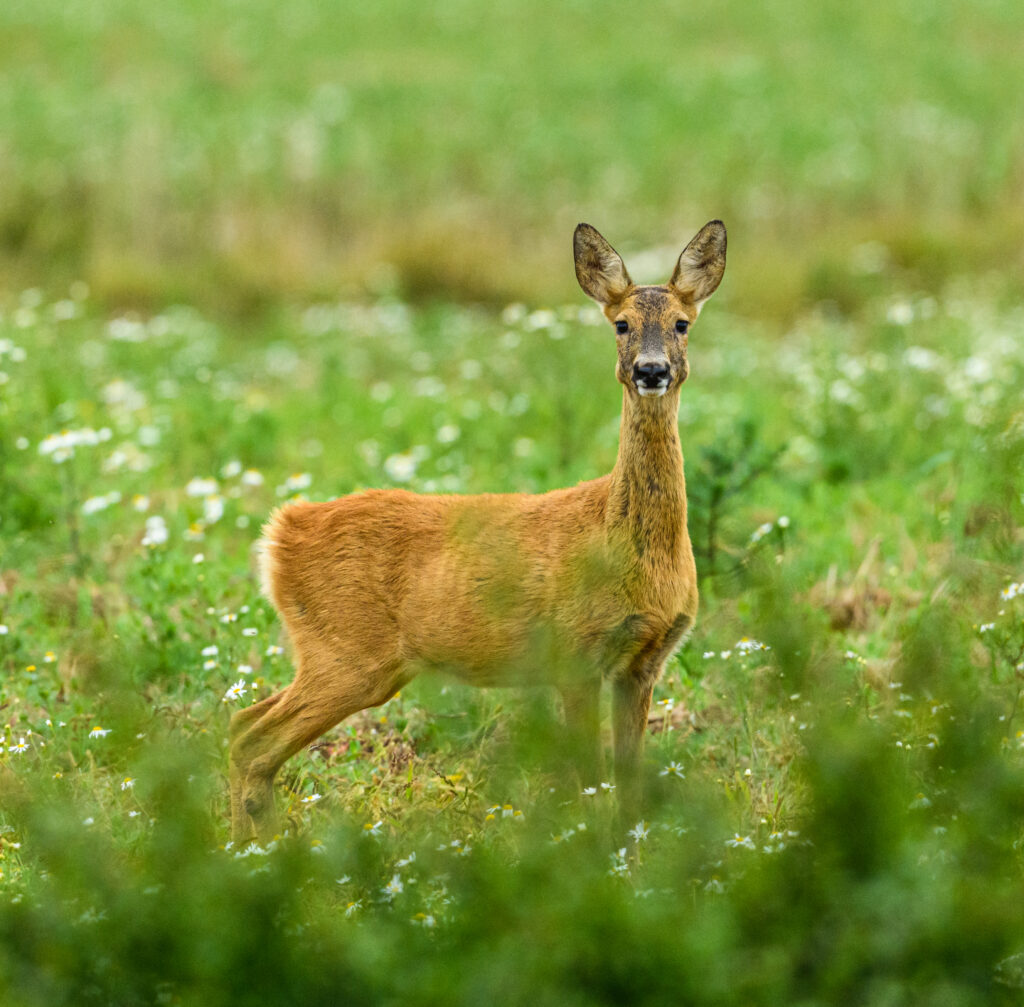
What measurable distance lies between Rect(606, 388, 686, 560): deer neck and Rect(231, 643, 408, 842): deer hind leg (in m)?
0.70

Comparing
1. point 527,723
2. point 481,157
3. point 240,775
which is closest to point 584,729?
point 527,723

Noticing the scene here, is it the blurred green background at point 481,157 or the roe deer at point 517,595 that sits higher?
the blurred green background at point 481,157

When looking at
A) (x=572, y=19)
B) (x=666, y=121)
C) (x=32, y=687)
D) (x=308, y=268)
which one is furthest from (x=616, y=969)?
(x=572, y=19)

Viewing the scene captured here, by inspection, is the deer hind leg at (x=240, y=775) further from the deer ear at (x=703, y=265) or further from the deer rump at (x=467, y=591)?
the deer ear at (x=703, y=265)

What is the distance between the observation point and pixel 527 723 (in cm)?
262

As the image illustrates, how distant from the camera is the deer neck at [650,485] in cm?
363

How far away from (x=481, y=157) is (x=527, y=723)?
13.7m

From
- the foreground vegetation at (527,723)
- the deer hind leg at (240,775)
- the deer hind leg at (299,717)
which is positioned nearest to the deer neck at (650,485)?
Result: the foreground vegetation at (527,723)

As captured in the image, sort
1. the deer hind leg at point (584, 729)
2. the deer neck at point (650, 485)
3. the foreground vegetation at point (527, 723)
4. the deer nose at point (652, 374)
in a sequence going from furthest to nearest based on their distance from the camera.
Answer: the deer neck at point (650, 485) → the deer nose at point (652, 374) → the deer hind leg at point (584, 729) → the foreground vegetation at point (527, 723)

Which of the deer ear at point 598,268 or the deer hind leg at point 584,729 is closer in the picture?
the deer hind leg at point 584,729

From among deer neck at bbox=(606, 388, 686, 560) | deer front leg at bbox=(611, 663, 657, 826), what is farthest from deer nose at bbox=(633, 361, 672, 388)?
deer front leg at bbox=(611, 663, 657, 826)

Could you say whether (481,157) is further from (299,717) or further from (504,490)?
(299,717)

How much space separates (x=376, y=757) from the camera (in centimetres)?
406

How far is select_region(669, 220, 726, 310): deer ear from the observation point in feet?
12.8
